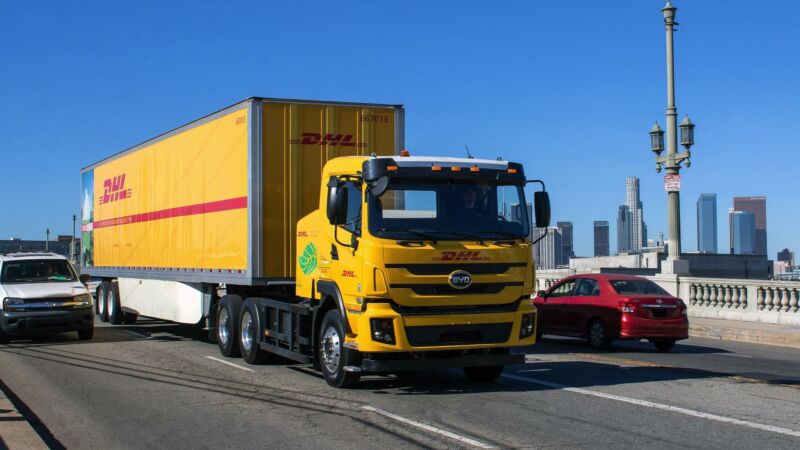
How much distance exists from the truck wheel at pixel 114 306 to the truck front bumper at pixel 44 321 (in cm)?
424

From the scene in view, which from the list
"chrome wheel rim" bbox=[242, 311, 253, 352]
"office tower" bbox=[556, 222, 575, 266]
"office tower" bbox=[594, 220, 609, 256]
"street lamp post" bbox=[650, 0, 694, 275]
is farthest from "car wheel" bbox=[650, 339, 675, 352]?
"office tower" bbox=[594, 220, 609, 256]

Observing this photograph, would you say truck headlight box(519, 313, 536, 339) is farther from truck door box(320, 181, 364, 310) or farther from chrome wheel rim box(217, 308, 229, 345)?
chrome wheel rim box(217, 308, 229, 345)

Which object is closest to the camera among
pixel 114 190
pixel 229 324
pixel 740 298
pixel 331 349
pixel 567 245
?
pixel 331 349

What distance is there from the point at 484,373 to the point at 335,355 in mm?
2091

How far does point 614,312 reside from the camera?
1634 centimetres

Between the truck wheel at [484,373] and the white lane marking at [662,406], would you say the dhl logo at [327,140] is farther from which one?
the white lane marking at [662,406]

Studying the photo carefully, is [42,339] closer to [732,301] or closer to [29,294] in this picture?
[29,294]

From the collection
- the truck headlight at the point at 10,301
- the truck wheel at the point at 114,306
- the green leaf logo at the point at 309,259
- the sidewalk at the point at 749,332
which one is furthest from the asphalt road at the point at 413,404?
the truck wheel at the point at 114,306

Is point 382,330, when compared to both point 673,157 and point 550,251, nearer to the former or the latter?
point 673,157

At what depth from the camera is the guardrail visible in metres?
21.6

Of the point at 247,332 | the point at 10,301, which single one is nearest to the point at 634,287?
the point at 247,332

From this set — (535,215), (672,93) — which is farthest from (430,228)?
(672,93)

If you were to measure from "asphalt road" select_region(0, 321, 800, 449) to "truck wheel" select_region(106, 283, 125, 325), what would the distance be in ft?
23.0

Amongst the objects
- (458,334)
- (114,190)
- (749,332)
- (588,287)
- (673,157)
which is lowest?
(749,332)
